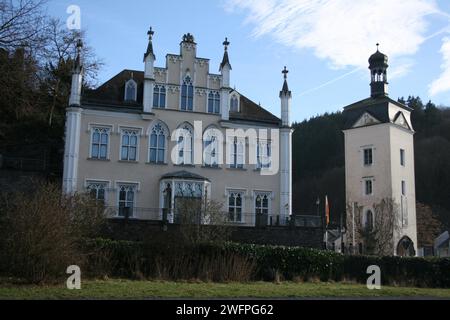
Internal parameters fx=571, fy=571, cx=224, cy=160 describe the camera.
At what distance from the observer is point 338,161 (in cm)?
10388

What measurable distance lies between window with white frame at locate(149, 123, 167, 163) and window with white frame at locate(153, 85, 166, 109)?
1358 millimetres

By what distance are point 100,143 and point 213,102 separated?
8559mm

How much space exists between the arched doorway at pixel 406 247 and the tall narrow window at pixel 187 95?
27451 millimetres

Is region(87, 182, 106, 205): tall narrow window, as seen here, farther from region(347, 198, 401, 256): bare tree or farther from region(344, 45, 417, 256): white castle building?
region(344, 45, 417, 256): white castle building

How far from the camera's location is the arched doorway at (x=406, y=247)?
55.7 metres

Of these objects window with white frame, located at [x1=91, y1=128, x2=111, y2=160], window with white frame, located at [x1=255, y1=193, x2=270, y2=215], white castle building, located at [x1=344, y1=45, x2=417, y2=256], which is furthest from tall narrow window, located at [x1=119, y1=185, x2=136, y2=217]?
white castle building, located at [x1=344, y1=45, x2=417, y2=256]

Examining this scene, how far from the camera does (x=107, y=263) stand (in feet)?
78.5

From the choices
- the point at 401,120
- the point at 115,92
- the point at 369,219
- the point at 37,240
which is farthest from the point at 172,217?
the point at 401,120

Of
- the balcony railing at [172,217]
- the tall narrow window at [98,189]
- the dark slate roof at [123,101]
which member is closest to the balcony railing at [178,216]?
the balcony railing at [172,217]

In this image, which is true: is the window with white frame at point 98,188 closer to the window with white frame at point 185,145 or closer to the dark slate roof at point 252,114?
the window with white frame at point 185,145

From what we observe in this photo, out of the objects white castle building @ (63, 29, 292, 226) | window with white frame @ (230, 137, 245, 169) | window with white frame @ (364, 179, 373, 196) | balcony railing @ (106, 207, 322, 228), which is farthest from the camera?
window with white frame @ (364, 179, 373, 196)

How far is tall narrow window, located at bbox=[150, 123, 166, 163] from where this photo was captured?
39.7 m
